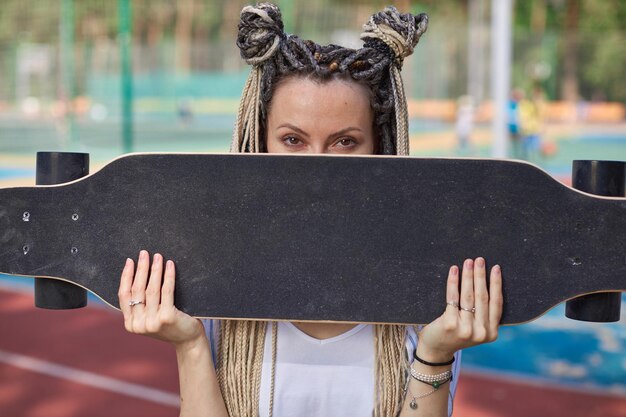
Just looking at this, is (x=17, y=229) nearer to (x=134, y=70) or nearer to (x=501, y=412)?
(x=501, y=412)

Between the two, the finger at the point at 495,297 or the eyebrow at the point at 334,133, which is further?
the eyebrow at the point at 334,133

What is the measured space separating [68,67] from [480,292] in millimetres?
13569

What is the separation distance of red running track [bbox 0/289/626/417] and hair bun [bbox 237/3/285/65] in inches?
129

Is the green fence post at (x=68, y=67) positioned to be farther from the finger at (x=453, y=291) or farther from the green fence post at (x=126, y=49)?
the finger at (x=453, y=291)

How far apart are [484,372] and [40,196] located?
4.05 metres

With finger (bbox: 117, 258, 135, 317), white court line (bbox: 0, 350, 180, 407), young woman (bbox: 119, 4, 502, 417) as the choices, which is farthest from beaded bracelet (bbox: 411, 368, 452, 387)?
white court line (bbox: 0, 350, 180, 407)

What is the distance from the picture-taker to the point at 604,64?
53.3 ft

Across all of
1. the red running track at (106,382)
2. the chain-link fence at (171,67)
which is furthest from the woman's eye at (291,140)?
the chain-link fence at (171,67)

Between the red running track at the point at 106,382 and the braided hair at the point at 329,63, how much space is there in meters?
3.12

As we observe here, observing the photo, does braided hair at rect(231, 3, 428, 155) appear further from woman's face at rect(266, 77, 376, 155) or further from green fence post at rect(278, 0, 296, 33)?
green fence post at rect(278, 0, 296, 33)

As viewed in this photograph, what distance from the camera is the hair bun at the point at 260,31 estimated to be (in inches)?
61.7

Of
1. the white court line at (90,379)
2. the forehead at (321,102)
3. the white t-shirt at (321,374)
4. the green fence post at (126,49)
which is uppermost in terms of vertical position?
the green fence post at (126,49)

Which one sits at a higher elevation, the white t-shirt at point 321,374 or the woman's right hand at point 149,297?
the woman's right hand at point 149,297

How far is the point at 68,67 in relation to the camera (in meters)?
13.7
